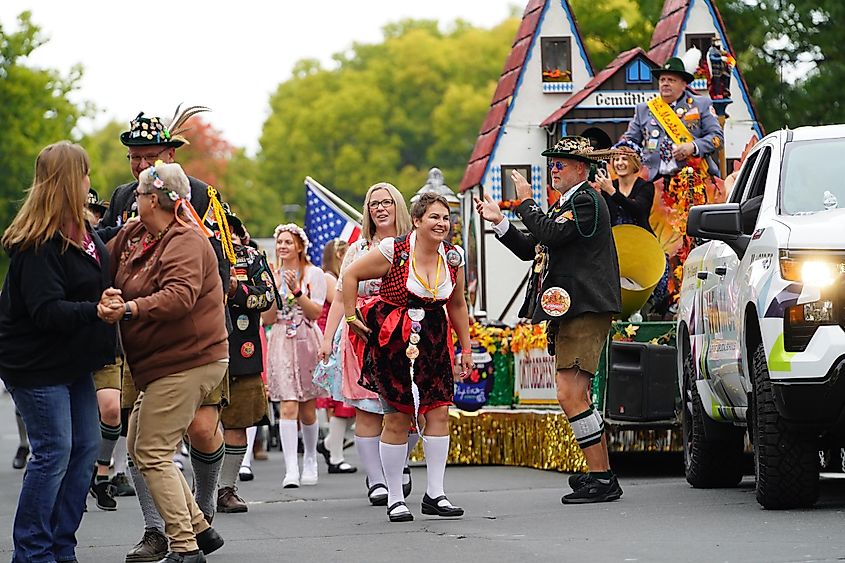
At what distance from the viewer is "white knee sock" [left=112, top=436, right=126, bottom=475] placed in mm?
12336

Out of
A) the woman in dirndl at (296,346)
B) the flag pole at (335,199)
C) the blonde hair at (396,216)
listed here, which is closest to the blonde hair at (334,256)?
the woman in dirndl at (296,346)

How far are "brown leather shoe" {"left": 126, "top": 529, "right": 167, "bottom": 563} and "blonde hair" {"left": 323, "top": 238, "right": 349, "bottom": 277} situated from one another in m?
6.76

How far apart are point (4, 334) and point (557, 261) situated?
3.71 m

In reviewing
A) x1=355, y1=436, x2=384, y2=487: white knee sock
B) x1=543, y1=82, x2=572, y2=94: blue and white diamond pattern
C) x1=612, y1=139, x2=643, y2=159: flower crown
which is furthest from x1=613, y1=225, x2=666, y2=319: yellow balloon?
x1=543, y1=82, x2=572, y2=94: blue and white diamond pattern

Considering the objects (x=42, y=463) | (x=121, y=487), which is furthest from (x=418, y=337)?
(x=121, y=487)

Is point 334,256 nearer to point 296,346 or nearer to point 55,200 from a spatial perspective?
point 296,346

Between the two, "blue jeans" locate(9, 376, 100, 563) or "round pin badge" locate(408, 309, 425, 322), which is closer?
"blue jeans" locate(9, 376, 100, 563)

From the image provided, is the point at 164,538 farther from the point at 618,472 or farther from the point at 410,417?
the point at 618,472

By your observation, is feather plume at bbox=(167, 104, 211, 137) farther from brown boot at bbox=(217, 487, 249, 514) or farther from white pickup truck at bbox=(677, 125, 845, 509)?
Result: white pickup truck at bbox=(677, 125, 845, 509)

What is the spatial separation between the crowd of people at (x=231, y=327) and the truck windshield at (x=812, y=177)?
1.21 meters

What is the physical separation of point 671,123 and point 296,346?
12.0 feet

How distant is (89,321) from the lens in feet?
24.0

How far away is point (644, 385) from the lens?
11.8 meters

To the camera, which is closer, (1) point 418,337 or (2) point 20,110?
(1) point 418,337
